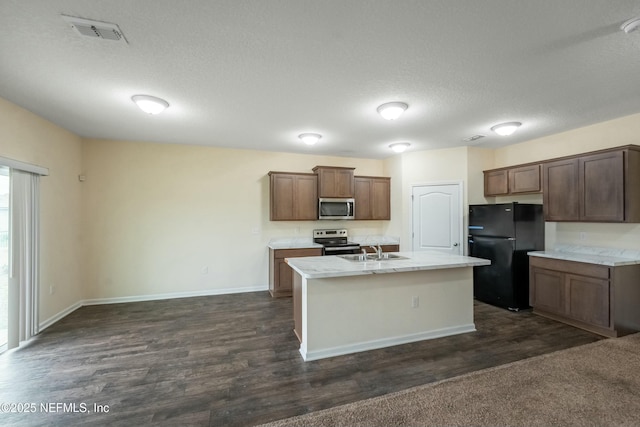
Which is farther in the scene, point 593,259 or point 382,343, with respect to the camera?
point 593,259

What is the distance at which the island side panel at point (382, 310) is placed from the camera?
2.77 metres

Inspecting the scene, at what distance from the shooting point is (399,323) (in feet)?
10.1

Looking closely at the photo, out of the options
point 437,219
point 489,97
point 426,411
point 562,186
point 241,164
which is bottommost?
point 426,411

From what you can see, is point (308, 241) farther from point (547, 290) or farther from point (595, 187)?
point (595, 187)

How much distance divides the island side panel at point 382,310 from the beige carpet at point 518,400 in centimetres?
76

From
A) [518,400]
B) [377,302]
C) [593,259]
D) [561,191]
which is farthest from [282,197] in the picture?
[593,259]

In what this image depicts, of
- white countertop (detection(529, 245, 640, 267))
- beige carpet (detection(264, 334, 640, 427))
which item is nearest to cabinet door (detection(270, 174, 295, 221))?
beige carpet (detection(264, 334, 640, 427))

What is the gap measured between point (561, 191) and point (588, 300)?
1.47 meters

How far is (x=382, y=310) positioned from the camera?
3.01 metres

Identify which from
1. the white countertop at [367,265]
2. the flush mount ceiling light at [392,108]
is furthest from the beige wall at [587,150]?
the flush mount ceiling light at [392,108]

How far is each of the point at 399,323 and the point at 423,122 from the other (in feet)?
8.65

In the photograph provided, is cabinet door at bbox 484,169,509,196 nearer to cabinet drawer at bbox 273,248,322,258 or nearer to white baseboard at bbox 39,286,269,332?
cabinet drawer at bbox 273,248,322,258

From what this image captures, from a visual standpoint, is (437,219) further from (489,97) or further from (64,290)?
(64,290)

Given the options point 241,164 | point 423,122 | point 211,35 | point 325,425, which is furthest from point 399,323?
point 241,164
